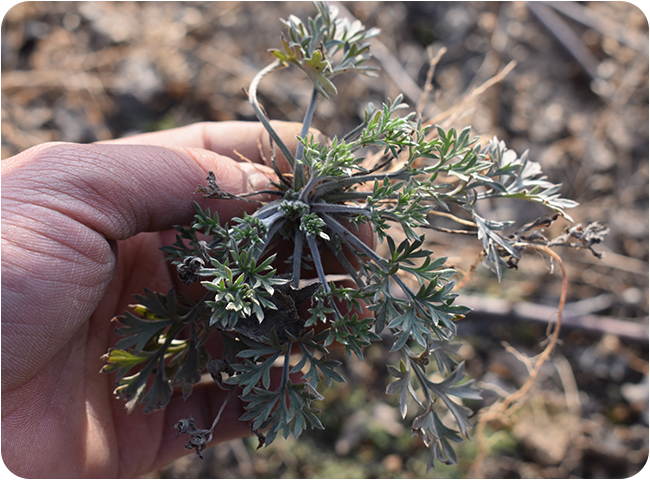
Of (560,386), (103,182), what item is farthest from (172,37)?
(560,386)

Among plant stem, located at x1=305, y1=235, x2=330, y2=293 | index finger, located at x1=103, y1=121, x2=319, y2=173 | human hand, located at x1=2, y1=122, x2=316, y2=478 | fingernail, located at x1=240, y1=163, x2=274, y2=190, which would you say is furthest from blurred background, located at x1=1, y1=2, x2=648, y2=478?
plant stem, located at x1=305, y1=235, x2=330, y2=293

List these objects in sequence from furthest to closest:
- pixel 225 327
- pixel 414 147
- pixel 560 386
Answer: pixel 560 386 → pixel 414 147 → pixel 225 327

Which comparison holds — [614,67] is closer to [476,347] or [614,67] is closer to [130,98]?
[476,347]

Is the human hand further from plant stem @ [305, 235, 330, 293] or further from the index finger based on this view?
plant stem @ [305, 235, 330, 293]

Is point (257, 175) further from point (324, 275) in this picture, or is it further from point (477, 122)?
point (477, 122)

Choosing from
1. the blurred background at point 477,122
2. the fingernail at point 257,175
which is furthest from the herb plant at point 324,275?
the blurred background at point 477,122

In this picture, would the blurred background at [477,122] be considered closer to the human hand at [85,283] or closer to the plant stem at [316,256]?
the human hand at [85,283]
